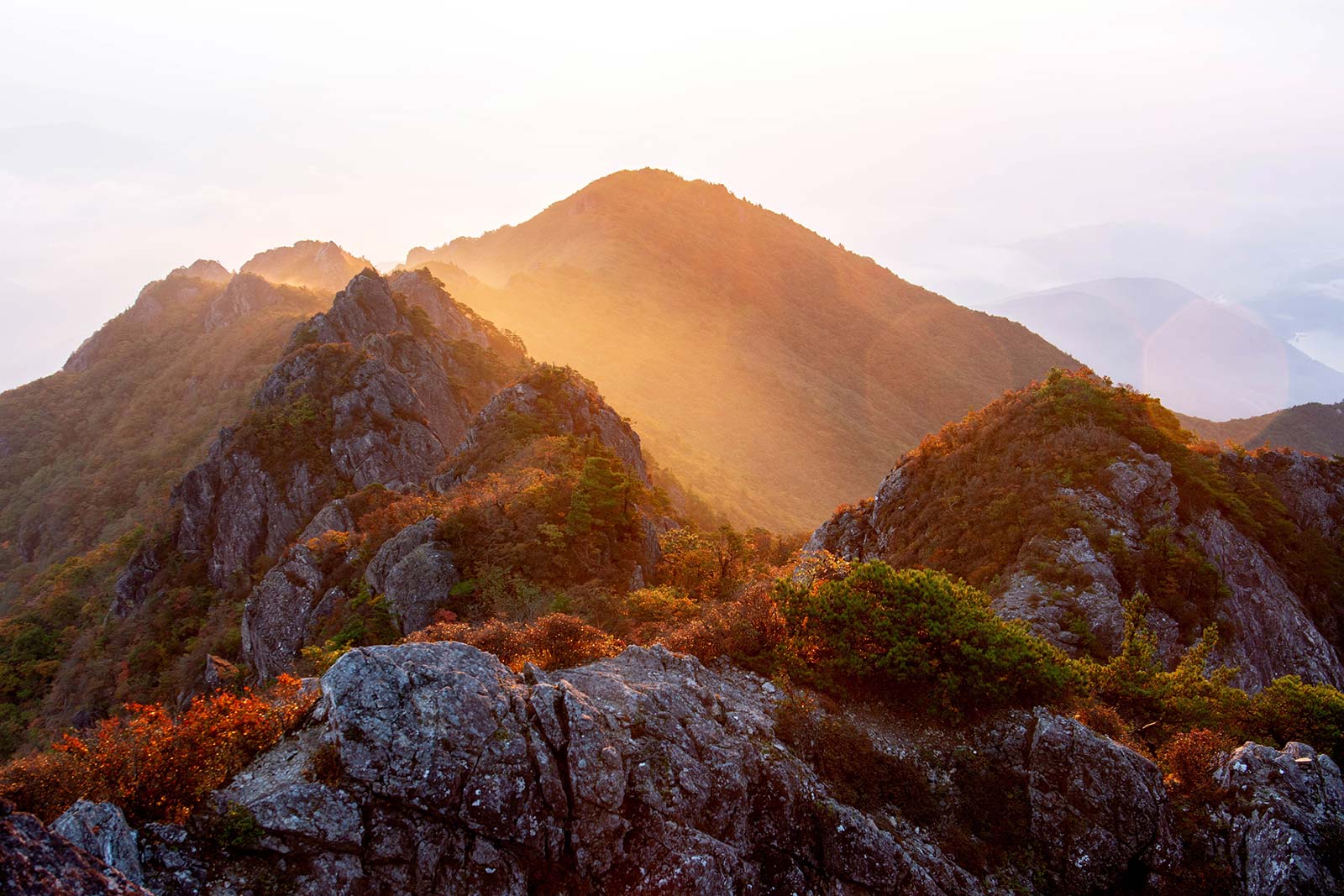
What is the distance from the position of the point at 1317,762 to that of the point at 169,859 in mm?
16169

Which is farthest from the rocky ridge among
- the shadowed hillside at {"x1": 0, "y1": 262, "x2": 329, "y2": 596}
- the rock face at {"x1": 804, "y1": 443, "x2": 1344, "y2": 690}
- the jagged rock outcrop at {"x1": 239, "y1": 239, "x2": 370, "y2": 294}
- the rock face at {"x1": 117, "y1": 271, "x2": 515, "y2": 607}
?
the jagged rock outcrop at {"x1": 239, "y1": 239, "x2": 370, "y2": 294}

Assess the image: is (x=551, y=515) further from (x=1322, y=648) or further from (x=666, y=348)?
(x=666, y=348)

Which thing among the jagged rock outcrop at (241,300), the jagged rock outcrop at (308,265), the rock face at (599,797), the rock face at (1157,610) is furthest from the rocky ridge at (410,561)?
the jagged rock outcrop at (308,265)

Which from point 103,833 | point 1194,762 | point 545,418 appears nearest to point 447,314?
point 545,418

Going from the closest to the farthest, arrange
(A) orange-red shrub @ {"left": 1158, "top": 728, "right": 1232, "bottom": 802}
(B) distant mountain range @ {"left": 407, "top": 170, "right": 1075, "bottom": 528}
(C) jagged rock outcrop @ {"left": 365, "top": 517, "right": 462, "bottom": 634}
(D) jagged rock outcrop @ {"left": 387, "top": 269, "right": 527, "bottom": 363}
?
(A) orange-red shrub @ {"left": 1158, "top": 728, "right": 1232, "bottom": 802}, (C) jagged rock outcrop @ {"left": 365, "top": 517, "right": 462, "bottom": 634}, (D) jagged rock outcrop @ {"left": 387, "top": 269, "right": 527, "bottom": 363}, (B) distant mountain range @ {"left": 407, "top": 170, "right": 1075, "bottom": 528}

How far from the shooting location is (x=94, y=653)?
31.0 metres

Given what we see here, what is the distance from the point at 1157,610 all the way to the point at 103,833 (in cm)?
2197

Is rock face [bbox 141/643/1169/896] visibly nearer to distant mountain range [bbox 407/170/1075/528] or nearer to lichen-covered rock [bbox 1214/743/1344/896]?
lichen-covered rock [bbox 1214/743/1344/896]

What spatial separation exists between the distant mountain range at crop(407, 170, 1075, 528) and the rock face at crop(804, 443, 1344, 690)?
41770mm

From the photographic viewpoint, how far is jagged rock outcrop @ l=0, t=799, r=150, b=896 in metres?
4.98

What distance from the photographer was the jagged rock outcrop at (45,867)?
4980 mm

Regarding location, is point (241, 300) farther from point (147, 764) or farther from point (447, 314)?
point (147, 764)

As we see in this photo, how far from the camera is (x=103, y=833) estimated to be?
6.66m

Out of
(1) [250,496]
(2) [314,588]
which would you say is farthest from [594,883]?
(1) [250,496]
